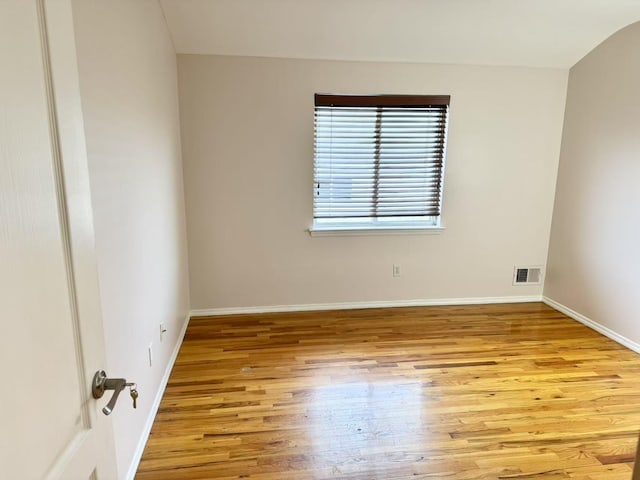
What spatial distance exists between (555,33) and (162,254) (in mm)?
3438

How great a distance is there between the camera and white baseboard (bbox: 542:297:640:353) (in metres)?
3.05

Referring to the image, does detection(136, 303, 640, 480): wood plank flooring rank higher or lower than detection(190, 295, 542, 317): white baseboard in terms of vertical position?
lower

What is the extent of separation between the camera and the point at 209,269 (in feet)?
11.5

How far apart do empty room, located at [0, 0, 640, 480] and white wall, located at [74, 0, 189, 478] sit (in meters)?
0.02

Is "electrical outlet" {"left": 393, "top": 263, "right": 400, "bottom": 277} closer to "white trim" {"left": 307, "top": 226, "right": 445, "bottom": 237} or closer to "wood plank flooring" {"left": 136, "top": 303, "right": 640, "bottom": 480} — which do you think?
"white trim" {"left": 307, "top": 226, "right": 445, "bottom": 237}

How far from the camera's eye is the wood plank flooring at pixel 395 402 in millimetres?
1853

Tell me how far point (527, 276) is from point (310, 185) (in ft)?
7.94

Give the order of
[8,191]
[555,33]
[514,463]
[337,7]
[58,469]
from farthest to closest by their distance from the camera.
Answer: [555,33] < [337,7] < [514,463] < [58,469] < [8,191]

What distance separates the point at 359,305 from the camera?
3805 millimetres

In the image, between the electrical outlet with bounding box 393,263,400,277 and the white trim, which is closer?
the white trim

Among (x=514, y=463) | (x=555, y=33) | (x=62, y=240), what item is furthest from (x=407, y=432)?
(x=555, y=33)

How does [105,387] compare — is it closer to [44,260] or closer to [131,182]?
[44,260]

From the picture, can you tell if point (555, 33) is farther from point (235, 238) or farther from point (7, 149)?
point (7, 149)

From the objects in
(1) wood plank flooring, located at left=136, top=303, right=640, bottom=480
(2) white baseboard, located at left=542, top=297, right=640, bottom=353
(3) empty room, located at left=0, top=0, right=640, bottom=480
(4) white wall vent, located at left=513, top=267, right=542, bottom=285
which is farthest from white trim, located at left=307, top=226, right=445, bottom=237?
(2) white baseboard, located at left=542, top=297, right=640, bottom=353
